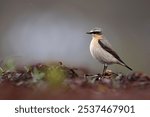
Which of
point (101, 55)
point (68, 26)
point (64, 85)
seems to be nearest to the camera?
point (64, 85)

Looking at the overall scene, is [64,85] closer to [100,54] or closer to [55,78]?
[55,78]

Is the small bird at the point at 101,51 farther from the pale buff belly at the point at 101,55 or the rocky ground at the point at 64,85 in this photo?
the rocky ground at the point at 64,85

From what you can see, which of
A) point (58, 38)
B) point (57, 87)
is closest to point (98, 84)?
point (57, 87)

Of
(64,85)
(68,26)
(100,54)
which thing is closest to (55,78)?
(64,85)

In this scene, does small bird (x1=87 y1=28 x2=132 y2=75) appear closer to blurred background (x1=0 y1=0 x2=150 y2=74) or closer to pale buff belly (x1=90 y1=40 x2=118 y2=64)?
pale buff belly (x1=90 y1=40 x2=118 y2=64)

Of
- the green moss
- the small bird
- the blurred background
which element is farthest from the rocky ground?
the blurred background

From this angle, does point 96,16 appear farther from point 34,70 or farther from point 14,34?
point 34,70
